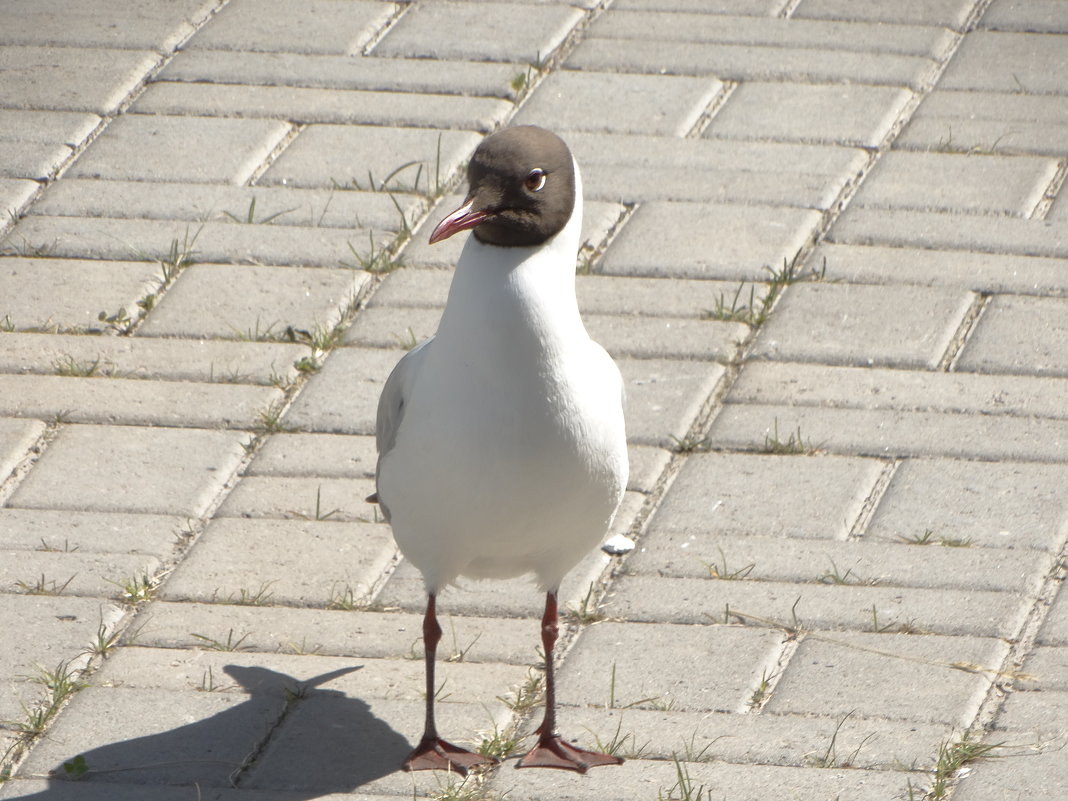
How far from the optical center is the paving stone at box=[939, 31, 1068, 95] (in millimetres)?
6500

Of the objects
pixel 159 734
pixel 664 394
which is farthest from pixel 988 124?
pixel 159 734

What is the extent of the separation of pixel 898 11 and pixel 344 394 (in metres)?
3.50

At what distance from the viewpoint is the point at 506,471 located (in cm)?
322

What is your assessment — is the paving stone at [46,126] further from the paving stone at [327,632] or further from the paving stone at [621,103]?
the paving stone at [327,632]

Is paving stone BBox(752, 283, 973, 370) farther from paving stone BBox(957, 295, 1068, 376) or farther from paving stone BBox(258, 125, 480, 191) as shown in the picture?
paving stone BBox(258, 125, 480, 191)

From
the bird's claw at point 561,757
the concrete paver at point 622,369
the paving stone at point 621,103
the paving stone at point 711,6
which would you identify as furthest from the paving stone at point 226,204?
the bird's claw at point 561,757

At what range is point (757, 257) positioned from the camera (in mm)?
5414

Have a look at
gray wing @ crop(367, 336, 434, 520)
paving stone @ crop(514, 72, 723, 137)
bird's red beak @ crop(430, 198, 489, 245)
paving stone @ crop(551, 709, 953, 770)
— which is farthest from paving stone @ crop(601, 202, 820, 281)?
bird's red beak @ crop(430, 198, 489, 245)

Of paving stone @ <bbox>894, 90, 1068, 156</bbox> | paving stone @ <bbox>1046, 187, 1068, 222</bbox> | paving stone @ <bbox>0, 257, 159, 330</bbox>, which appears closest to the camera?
paving stone @ <bbox>0, 257, 159, 330</bbox>

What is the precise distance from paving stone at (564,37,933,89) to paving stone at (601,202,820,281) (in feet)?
3.64

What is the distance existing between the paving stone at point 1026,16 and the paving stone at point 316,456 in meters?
3.73

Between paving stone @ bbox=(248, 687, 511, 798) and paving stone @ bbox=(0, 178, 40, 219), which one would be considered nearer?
paving stone @ bbox=(248, 687, 511, 798)

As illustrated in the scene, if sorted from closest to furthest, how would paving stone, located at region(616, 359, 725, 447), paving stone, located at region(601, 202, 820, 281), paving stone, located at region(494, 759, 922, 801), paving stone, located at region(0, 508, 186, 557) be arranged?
paving stone, located at region(494, 759, 922, 801) → paving stone, located at region(0, 508, 186, 557) → paving stone, located at region(616, 359, 725, 447) → paving stone, located at region(601, 202, 820, 281)

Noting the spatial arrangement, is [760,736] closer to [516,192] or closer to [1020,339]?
[516,192]
